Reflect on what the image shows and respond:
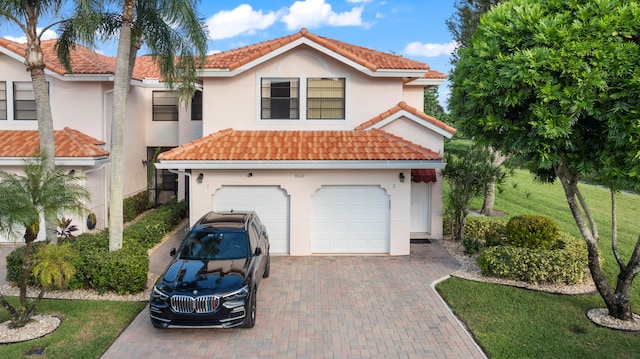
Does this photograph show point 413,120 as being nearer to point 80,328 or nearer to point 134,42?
point 134,42

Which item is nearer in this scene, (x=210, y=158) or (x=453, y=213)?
(x=210, y=158)

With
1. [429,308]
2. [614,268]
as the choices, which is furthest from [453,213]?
[429,308]

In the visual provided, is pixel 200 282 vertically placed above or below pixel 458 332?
above

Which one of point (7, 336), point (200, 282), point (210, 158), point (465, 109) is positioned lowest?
point (7, 336)

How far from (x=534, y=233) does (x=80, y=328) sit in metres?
10.6

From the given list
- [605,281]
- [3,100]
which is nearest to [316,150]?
[605,281]

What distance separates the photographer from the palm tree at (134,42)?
11297 mm

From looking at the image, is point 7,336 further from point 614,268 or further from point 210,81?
point 614,268

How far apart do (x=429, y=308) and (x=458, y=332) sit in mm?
1231

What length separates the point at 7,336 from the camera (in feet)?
27.8

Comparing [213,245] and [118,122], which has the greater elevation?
[118,122]

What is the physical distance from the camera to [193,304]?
8336 millimetres

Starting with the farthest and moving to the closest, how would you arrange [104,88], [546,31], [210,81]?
[104,88] < [210,81] < [546,31]

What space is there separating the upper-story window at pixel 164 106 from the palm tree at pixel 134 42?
7.35 m
